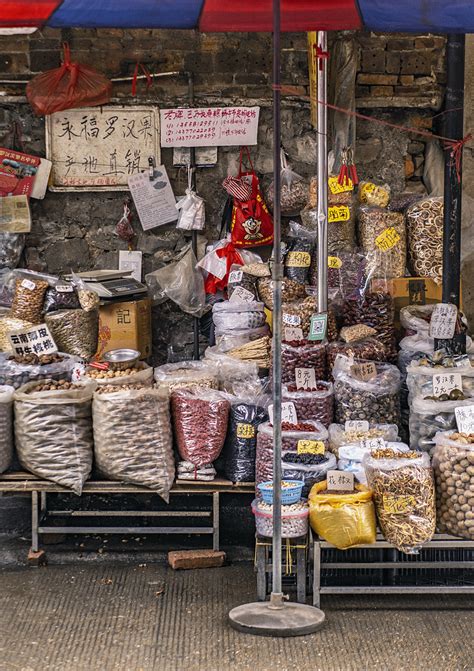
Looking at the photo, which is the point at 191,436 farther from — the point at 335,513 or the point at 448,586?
the point at 448,586

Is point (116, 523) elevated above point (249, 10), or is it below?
below

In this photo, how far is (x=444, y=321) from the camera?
21.1ft

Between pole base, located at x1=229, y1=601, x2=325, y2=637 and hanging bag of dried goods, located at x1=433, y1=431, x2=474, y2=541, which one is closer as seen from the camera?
pole base, located at x1=229, y1=601, x2=325, y2=637

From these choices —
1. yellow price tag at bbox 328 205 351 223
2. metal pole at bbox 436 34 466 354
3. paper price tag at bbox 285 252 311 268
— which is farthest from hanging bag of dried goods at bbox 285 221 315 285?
metal pole at bbox 436 34 466 354

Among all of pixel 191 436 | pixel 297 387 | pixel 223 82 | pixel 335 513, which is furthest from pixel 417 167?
pixel 335 513

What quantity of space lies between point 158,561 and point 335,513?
4.67ft

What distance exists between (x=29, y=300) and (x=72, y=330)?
0.38m

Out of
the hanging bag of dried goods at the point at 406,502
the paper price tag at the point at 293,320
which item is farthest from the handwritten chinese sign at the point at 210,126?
the hanging bag of dried goods at the point at 406,502

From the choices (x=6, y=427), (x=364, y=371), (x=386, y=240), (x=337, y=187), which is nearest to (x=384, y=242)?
(x=386, y=240)

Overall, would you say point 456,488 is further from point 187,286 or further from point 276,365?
point 187,286

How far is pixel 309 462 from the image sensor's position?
5.96m

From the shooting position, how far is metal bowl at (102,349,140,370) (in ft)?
21.9

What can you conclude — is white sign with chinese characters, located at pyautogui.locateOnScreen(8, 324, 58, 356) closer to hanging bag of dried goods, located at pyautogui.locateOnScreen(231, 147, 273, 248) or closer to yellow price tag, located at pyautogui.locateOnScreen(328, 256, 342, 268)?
hanging bag of dried goods, located at pyautogui.locateOnScreen(231, 147, 273, 248)

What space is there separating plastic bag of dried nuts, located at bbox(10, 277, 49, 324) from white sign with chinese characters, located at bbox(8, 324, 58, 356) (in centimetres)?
28
